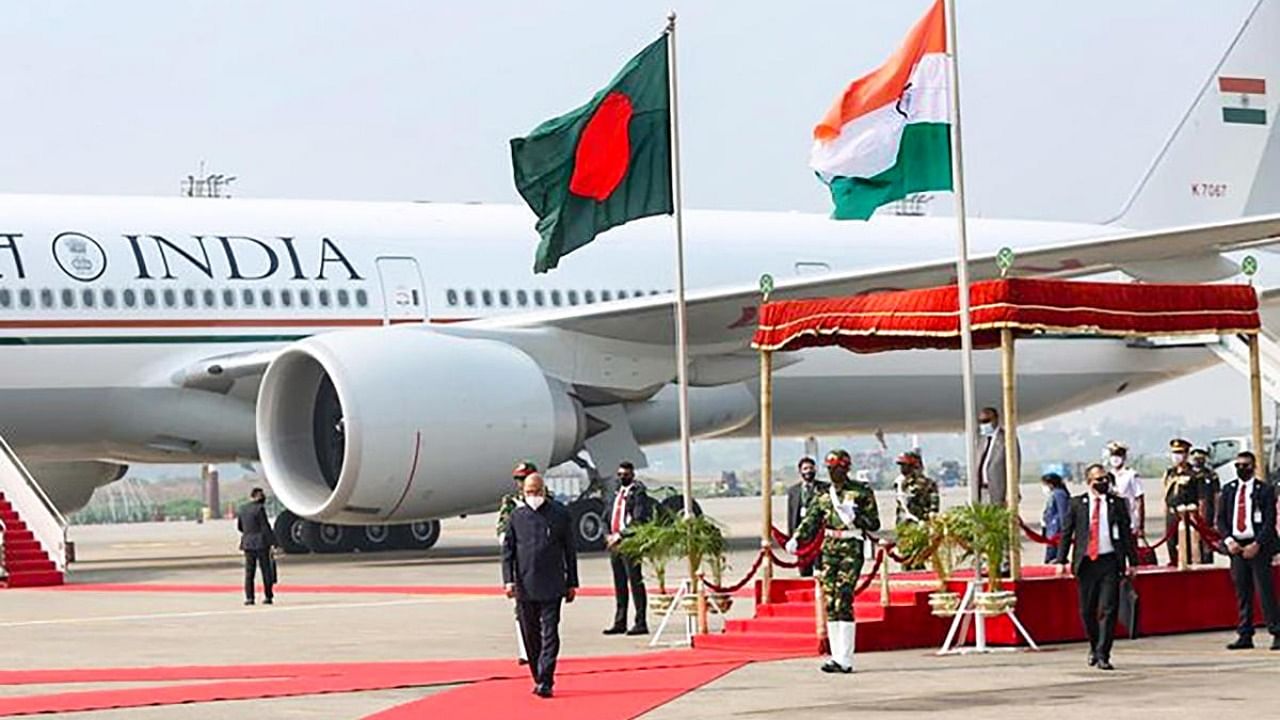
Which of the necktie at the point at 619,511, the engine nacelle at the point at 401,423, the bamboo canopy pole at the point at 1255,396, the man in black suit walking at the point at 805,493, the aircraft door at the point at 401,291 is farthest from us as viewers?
the aircraft door at the point at 401,291

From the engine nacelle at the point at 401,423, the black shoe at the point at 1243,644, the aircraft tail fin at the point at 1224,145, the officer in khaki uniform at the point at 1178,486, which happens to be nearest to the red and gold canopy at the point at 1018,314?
the black shoe at the point at 1243,644

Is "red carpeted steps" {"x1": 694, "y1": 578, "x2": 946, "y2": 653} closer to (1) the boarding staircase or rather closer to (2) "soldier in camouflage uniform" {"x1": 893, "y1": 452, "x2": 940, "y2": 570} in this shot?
(2) "soldier in camouflage uniform" {"x1": 893, "y1": 452, "x2": 940, "y2": 570}

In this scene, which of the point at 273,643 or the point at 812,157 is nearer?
the point at 273,643

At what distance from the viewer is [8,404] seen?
1047 inches

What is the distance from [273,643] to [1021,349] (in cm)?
1769

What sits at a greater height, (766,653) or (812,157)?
(812,157)

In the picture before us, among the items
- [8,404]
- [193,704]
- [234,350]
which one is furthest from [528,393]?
[193,704]

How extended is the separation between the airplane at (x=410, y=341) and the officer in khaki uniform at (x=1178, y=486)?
2118 millimetres

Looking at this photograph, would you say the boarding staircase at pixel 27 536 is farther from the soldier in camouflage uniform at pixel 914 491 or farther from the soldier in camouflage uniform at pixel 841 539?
the soldier in camouflage uniform at pixel 841 539

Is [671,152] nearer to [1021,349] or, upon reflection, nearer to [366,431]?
[366,431]

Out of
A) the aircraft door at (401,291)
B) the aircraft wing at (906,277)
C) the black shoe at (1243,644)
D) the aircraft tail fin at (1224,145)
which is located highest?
the aircraft tail fin at (1224,145)

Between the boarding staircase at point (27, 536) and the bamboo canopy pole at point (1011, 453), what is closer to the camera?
the bamboo canopy pole at point (1011, 453)

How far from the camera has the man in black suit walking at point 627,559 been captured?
18.2 meters

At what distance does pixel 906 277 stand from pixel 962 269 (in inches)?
345
